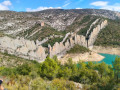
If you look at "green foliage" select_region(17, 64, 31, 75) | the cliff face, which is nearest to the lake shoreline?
the cliff face

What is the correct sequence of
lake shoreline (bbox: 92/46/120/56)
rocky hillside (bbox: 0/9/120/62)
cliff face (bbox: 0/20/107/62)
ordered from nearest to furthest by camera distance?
cliff face (bbox: 0/20/107/62) → rocky hillside (bbox: 0/9/120/62) → lake shoreline (bbox: 92/46/120/56)

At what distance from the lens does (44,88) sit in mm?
11289

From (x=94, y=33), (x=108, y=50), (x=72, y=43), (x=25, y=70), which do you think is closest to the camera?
(x=25, y=70)

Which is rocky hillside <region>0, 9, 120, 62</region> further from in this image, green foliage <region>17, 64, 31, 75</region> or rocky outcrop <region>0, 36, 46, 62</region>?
green foliage <region>17, 64, 31, 75</region>

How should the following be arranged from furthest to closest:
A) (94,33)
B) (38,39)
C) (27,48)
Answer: (94,33), (38,39), (27,48)

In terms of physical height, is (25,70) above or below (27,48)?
below

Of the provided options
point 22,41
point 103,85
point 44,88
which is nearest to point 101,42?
point 22,41

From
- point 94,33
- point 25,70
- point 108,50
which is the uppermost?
point 94,33

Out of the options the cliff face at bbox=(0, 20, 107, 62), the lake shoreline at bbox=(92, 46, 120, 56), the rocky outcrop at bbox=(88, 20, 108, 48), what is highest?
the rocky outcrop at bbox=(88, 20, 108, 48)

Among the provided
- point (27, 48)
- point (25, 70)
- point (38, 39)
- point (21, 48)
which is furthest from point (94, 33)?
point (25, 70)

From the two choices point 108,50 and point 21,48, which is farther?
point 108,50

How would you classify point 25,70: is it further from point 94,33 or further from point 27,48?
point 94,33

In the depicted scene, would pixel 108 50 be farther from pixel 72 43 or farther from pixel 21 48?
pixel 21 48

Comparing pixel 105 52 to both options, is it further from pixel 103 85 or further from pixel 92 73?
pixel 103 85
